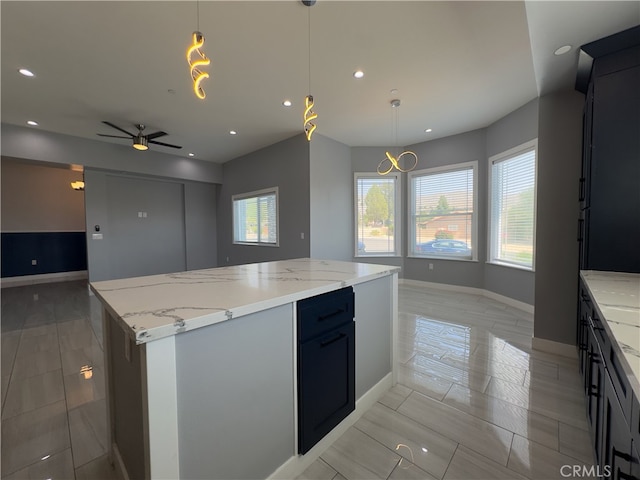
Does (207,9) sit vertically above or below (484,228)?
above

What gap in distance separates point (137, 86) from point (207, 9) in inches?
69.0

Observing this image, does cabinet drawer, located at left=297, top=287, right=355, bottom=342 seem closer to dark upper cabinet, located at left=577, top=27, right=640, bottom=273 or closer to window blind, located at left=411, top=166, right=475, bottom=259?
dark upper cabinet, located at left=577, top=27, right=640, bottom=273

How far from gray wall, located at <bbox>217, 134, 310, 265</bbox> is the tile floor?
2691mm

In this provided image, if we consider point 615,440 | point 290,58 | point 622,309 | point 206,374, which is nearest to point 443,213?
point 290,58

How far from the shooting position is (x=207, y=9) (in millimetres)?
2039

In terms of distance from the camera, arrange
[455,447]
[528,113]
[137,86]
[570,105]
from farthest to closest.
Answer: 1. [528,113]
2. [137,86]
3. [570,105]
4. [455,447]

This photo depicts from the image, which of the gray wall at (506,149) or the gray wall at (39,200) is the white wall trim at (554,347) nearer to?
the gray wall at (506,149)

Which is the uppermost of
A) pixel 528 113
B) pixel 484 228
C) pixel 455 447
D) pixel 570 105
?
pixel 528 113

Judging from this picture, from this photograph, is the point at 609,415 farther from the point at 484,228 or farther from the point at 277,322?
the point at 484,228

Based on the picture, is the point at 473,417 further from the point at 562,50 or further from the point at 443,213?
the point at 443,213

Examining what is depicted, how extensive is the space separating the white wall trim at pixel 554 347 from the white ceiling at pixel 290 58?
2.44 metres

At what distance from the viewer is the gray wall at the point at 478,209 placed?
4.70m

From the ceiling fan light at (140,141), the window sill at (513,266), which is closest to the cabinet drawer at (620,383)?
the window sill at (513,266)

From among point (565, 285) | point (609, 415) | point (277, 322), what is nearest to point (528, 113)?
point (565, 285)
